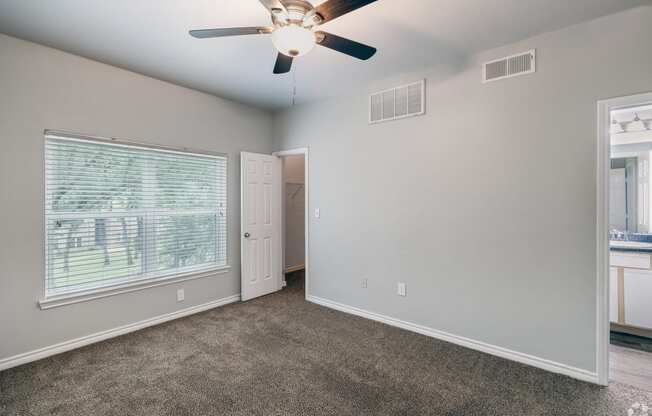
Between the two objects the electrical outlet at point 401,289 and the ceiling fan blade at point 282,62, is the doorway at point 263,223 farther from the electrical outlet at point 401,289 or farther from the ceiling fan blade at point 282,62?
the ceiling fan blade at point 282,62

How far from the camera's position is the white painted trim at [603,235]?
2246 millimetres

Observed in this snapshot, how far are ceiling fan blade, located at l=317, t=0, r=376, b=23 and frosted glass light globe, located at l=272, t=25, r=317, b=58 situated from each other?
12cm

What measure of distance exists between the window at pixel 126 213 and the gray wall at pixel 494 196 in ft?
5.52

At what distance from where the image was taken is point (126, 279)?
3.23m

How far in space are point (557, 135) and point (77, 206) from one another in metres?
4.17

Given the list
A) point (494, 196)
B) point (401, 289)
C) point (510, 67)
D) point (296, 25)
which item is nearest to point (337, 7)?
point (296, 25)

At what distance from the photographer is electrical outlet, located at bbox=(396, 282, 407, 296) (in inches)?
131

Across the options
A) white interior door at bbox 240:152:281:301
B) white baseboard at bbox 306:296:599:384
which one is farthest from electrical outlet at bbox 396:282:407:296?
white interior door at bbox 240:152:281:301

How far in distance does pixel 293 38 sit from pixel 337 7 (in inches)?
11.2

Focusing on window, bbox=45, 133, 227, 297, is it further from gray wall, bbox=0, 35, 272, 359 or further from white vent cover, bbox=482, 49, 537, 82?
white vent cover, bbox=482, 49, 537, 82

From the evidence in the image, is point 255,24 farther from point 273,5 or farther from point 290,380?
point 290,380

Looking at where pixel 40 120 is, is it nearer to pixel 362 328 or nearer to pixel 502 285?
pixel 362 328

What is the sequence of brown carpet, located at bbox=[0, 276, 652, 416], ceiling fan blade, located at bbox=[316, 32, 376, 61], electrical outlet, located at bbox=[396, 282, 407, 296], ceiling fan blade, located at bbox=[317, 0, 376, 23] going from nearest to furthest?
ceiling fan blade, located at bbox=[317, 0, 376, 23]
ceiling fan blade, located at bbox=[316, 32, 376, 61]
brown carpet, located at bbox=[0, 276, 652, 416]
electrical outlet, located at bbox=[396, 282, 407, 296]

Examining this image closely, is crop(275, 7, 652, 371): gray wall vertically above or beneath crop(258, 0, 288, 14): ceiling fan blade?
beneath
